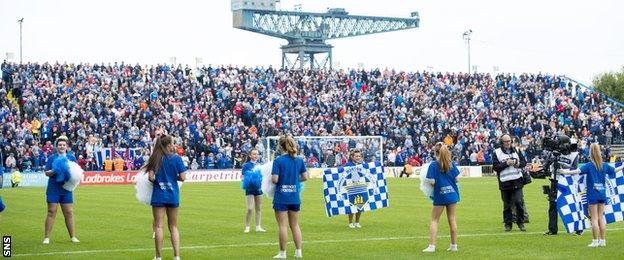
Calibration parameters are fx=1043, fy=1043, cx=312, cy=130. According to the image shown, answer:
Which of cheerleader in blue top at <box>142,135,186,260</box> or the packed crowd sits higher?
the packed crowd

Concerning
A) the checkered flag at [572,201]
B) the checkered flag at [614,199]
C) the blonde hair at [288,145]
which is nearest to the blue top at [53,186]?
the blonde hair at [288,145]

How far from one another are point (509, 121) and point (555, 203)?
44.2 meters

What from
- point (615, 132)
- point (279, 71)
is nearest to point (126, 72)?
point (279, 71)

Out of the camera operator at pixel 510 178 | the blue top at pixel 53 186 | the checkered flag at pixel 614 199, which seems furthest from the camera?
the camera operator at pixel 510 178

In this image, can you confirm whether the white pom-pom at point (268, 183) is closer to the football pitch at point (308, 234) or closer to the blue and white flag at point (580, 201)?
the football pitch at point (308, 234)

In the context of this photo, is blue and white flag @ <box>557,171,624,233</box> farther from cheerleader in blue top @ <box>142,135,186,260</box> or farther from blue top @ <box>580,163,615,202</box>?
cheerleader in blue top @ <box>142,135,186,260</box>

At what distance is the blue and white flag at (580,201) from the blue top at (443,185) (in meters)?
2.47

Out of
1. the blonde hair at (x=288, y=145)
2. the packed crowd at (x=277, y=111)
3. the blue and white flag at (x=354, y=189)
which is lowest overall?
the blue and white flag at (x=354, y=189)

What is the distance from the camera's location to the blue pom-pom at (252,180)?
20828 millimetres

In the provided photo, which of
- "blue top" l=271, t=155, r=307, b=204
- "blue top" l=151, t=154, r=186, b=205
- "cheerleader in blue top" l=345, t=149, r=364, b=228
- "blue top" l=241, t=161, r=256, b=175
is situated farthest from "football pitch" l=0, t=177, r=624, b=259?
"blue top" l=151, t=154, r=186, b=205

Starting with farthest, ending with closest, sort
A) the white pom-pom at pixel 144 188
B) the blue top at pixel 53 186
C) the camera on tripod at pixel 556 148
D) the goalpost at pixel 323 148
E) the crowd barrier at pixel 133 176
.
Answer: the goalpost at pixel 323 148
the crowd barrier at pixel 133 176
the camera on tripod at pixel 556 148
the blue top at pixel 53 186
the white pom-pom at pixel 144 188

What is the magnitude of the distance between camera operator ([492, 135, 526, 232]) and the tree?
97.5 m

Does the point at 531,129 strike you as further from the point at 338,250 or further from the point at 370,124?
the point at 338,250

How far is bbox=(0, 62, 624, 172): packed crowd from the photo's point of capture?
168ft
